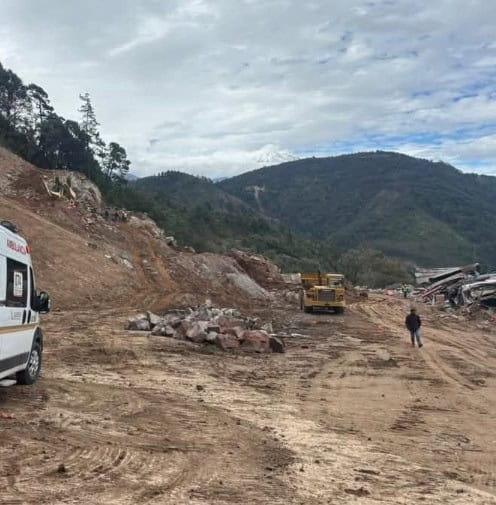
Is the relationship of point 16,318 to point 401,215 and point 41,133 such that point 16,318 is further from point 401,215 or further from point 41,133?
point 401,215

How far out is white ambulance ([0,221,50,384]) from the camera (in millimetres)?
8305

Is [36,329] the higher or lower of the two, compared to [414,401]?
higher

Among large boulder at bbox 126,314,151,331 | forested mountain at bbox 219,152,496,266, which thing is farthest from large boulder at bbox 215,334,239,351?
forested mountain at bbox 219,152,496,266

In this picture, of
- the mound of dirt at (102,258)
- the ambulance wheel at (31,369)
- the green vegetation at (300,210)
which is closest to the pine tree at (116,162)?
the green vegetation at (300,210)

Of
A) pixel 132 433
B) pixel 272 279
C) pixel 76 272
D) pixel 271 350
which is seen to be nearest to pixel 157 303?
pixel 76 272

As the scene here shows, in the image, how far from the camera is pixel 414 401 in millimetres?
11742

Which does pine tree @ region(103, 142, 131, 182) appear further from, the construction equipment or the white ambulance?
the white ambulance

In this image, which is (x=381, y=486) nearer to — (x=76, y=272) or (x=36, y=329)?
(x=36, y=329)

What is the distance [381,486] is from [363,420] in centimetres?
358

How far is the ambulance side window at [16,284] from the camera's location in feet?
28.0

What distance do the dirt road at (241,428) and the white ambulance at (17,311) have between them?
52 cm

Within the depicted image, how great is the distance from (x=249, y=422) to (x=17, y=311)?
3704 millimetres

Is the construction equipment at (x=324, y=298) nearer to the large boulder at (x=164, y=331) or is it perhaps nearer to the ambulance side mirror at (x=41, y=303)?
the large boulder at (x=164, y=331)

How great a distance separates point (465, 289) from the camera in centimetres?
3875
